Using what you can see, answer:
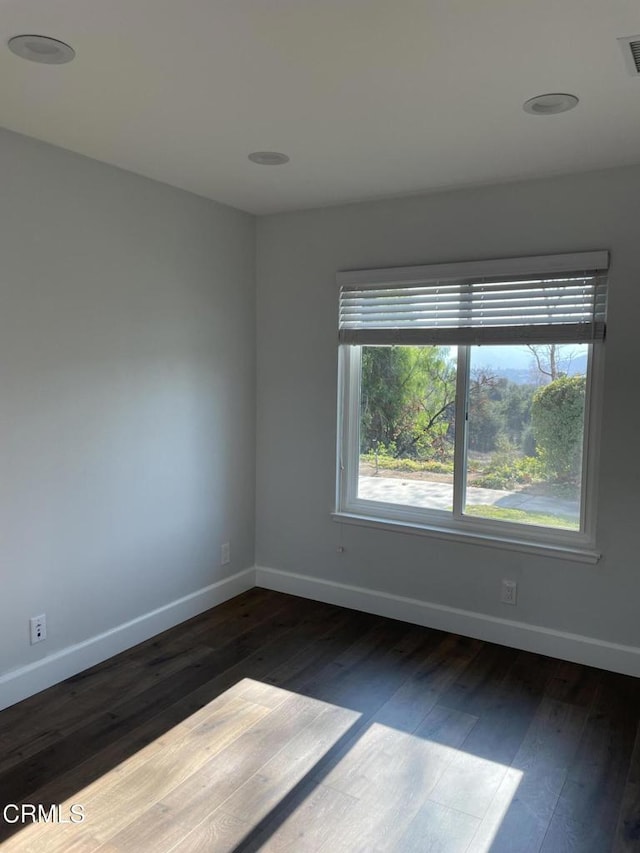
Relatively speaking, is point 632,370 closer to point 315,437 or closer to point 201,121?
point 315,437

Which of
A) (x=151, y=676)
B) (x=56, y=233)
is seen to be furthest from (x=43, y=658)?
(x=56, y=233)

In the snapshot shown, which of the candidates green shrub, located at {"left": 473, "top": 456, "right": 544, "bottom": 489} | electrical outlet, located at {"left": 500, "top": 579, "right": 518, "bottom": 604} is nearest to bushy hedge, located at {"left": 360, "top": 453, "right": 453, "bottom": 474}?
green shrub, located at {"left": 473, "top": 456, "right": 544, "bottom": 489}

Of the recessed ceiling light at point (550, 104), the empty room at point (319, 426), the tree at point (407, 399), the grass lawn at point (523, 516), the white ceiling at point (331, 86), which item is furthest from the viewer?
the tree at point (407, 399)

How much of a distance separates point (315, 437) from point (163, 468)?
3.18 ft

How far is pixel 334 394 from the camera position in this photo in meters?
3.83

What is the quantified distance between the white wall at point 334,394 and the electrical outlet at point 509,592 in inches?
1.5

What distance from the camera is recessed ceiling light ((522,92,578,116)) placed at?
219cm

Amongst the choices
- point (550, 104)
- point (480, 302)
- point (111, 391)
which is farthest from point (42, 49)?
point (480, 302)

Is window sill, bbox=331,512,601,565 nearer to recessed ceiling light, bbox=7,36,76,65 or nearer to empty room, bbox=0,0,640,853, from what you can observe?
empty room, bbox=0,0,640,853

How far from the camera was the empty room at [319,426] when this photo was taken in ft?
6.63

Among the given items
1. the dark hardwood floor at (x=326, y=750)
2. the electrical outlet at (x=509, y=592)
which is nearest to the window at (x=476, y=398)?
the electrical outlet at (x=509, y=592)

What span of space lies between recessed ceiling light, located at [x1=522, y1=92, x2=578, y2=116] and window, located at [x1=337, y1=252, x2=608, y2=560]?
879mm

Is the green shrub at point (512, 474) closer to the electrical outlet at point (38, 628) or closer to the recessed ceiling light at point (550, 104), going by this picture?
the recessed ceiling light at point (550, 104)

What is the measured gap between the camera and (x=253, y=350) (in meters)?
4.06
